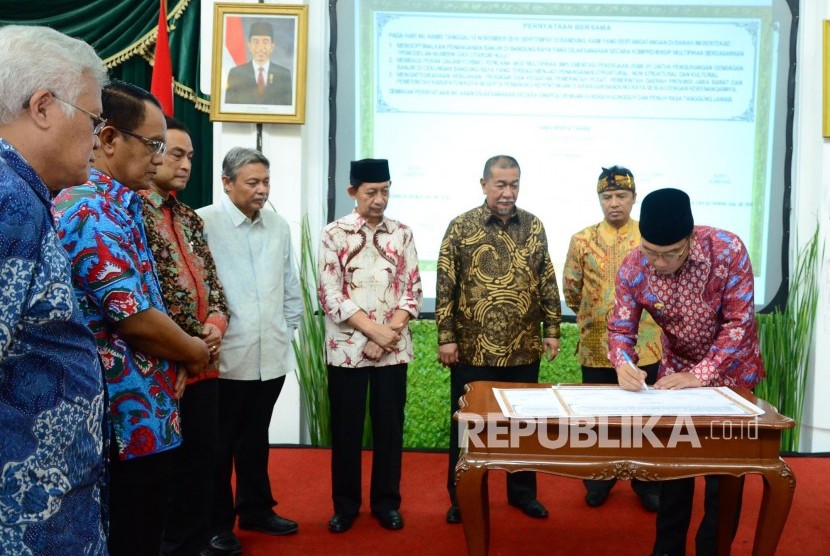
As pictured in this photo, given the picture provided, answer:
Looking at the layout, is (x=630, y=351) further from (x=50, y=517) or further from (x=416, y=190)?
(x=416, y=190)

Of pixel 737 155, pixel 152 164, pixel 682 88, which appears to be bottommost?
pixel 152 164

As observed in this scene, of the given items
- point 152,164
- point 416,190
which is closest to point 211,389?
point 152,164

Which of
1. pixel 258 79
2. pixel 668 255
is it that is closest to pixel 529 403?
pixel 668 255

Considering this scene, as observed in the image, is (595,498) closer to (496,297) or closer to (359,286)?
(496,297)

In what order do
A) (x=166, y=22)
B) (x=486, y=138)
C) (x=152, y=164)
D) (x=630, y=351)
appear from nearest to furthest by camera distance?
(x=152, y=164)
(x=630, y=351)
(x=166, y=22)
(x=486, y=138)

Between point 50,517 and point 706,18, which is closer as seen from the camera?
point 50,517

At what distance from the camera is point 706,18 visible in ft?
13.0

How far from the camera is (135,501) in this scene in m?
1.47

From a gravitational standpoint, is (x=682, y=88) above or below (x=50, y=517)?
above

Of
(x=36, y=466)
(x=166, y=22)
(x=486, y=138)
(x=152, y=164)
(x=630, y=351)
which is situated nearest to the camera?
(x=36, y=466)

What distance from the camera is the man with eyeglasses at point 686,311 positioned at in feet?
6.70

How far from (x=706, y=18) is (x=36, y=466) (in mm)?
3987

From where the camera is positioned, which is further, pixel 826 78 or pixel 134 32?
pixel 134 32

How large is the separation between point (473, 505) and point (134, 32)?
3238 millimetres
